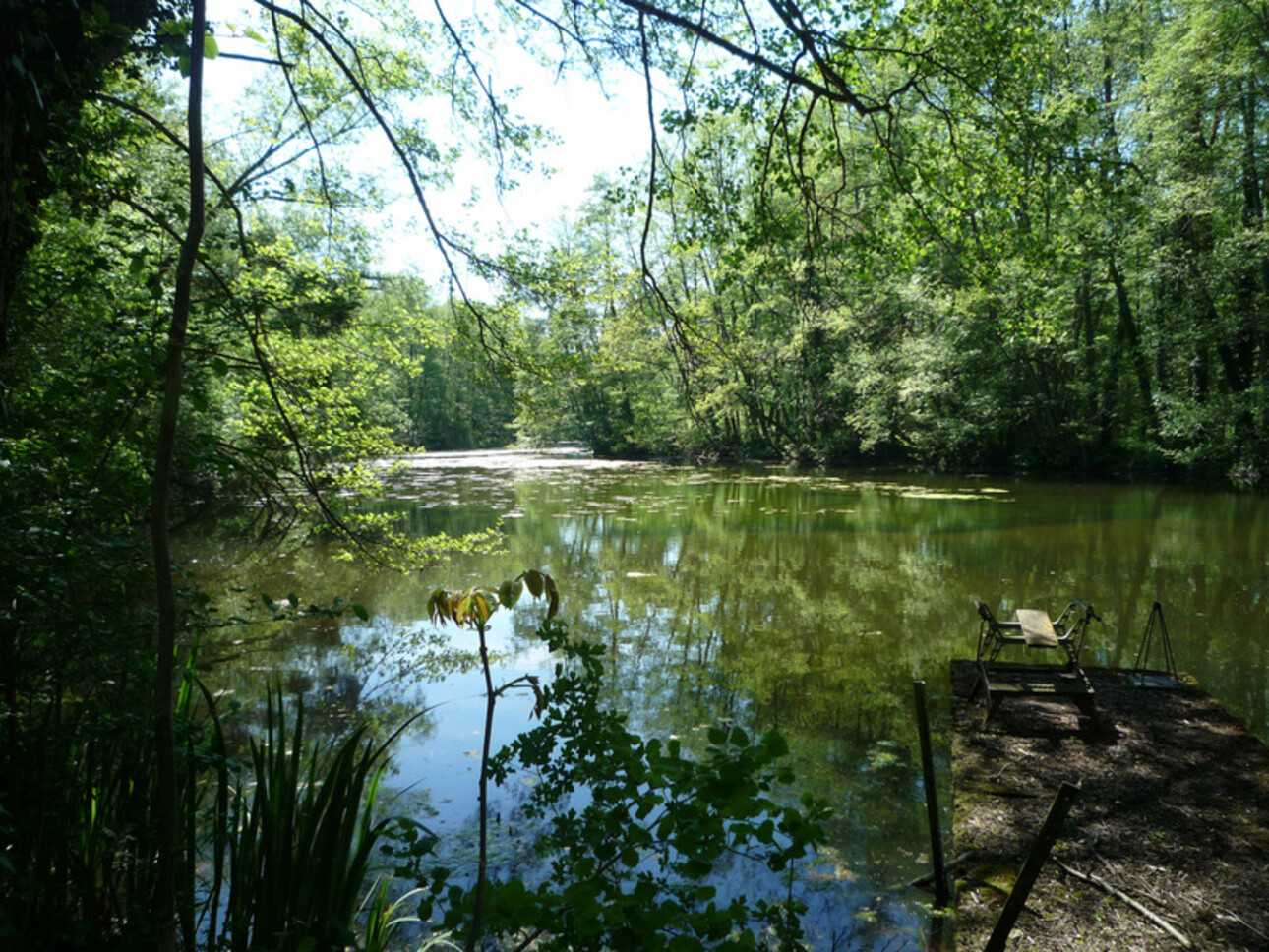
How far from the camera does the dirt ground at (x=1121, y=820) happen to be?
8.94 feet

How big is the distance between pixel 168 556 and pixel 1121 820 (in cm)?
430

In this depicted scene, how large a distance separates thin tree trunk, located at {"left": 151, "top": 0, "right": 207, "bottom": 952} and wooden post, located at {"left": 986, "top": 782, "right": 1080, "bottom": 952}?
2.02 metres

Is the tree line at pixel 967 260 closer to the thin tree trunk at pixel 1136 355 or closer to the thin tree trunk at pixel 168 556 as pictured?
the thin tree trunk at pixel 1136 355

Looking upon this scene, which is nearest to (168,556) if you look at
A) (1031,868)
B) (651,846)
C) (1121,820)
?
(651,846)

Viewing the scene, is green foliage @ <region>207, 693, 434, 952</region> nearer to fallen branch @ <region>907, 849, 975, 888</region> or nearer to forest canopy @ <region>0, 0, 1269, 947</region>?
forest canopy @ <region>0, 0, 1269, 947</region>

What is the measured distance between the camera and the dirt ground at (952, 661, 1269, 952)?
2.72m

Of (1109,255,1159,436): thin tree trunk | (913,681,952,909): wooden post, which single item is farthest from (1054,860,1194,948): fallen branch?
(1109,255,1159,436): thin tree trunk

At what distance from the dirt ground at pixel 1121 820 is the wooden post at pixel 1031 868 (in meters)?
0.97

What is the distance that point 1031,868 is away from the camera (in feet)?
6.15

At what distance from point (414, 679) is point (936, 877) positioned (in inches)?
186

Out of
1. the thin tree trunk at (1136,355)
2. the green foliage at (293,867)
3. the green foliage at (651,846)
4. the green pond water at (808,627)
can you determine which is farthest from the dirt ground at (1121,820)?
the thin tree trunk at (1136,355)

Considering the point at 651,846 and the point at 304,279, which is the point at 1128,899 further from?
the point at 304,279

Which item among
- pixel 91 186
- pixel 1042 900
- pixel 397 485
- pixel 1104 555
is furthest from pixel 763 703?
pixel 397 485

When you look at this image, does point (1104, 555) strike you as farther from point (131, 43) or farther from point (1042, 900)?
point (131, 43)
